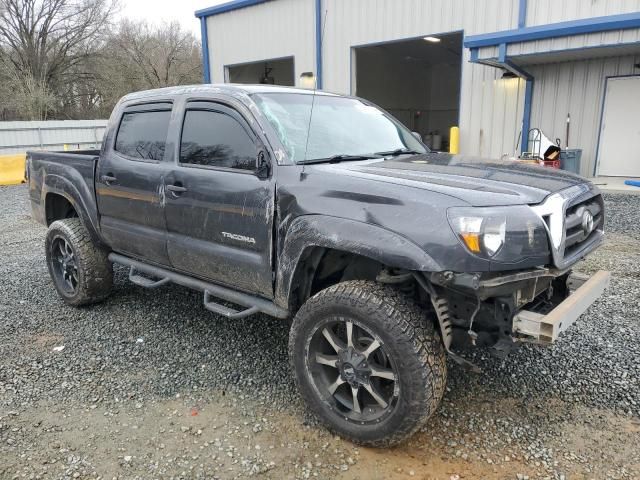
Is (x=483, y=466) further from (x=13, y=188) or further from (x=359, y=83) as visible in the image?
(x=359, y=83)

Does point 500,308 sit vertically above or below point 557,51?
below

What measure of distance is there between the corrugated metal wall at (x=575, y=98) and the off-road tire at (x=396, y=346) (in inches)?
443

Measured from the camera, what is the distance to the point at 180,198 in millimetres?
3660

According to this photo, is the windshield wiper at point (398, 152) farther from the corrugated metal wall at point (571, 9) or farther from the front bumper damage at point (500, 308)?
the corrugated metal wall at point (571, 9)

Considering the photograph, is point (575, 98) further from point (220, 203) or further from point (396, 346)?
point (396, 346)

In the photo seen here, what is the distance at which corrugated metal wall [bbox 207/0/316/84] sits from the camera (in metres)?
16.0

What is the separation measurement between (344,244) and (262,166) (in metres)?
0.82

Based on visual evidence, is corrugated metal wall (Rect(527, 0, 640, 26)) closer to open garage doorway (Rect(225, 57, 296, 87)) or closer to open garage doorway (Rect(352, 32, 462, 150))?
open garage doorway (Rect(352, 32, 462, 150))

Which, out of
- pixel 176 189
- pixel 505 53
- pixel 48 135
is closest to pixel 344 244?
pixel 176 189

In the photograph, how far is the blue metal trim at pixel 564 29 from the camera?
8766mm

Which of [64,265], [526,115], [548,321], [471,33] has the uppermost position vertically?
[471,33]

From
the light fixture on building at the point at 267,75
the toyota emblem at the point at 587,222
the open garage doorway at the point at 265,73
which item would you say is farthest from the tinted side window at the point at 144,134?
the light fixture on building at the point at 267,75

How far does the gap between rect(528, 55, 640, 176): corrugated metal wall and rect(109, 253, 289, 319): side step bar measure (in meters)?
11.1

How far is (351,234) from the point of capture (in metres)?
2.68
